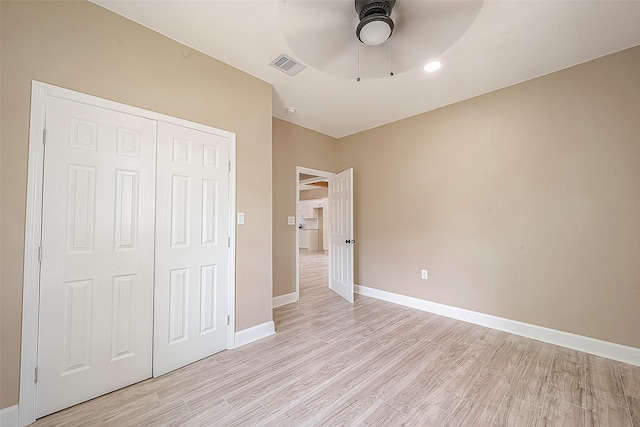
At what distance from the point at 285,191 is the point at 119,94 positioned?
2.26 metres

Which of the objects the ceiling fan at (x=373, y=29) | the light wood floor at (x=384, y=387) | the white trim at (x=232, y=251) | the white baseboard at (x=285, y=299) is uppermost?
the ceiling fan at (x=373, y=29)

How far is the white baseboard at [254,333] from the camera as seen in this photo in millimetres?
2404

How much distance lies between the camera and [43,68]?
1534 millimetres

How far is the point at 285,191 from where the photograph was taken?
3.77 meters

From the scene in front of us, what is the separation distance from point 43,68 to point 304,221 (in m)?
10.0

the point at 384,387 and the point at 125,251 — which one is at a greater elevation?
the point at 125,251

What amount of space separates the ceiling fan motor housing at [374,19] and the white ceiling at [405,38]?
6 cm

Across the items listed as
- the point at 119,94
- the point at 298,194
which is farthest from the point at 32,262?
the point at 298,194

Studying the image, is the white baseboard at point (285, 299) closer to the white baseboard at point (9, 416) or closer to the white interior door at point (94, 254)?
the white interior door at point (94, 254)

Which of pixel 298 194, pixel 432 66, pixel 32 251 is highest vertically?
pixel 432 66

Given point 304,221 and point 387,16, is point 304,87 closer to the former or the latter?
point 387,16

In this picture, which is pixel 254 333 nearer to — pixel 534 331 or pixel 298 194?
pixel 298 194

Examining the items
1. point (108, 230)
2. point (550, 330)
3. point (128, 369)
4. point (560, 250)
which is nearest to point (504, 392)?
point (550, 330)

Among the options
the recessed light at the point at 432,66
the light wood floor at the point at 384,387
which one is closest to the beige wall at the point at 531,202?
the light wood floor at the point at 384,387
